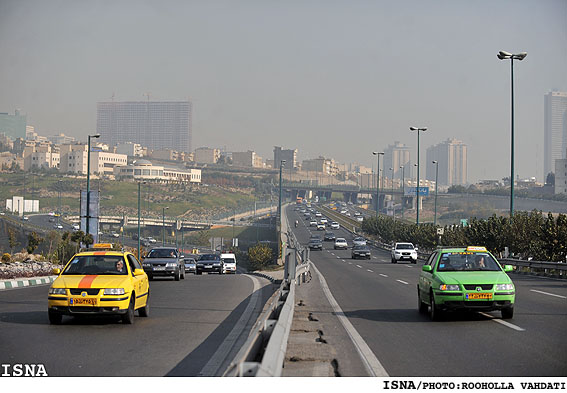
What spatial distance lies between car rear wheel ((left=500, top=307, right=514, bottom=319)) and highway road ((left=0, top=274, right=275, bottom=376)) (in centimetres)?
509

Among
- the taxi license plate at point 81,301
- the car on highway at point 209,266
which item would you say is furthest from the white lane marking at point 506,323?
the car on highway at point 209,266

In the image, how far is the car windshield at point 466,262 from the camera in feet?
53.7

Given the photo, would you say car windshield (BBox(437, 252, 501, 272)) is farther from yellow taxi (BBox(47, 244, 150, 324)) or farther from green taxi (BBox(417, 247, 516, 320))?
yellow taxi (BBox(47, 244, 150, 324))

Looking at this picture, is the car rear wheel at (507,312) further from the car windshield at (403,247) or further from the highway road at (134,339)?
the car windshield at (403,247)

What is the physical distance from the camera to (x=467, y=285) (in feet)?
49.7

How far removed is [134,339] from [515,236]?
38784 mm

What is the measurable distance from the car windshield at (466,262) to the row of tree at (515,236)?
2442cm

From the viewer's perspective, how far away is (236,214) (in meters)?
145

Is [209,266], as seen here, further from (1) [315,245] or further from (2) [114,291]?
→ (2) [114,291]

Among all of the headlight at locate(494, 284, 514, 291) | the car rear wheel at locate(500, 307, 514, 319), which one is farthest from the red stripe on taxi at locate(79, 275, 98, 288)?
the car rear wheel at locate(500, 307, 514, 319)

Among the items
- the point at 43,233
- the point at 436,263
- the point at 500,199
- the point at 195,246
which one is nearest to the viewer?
the point at 436,263

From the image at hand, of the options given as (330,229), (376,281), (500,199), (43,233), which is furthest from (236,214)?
(376,281)
